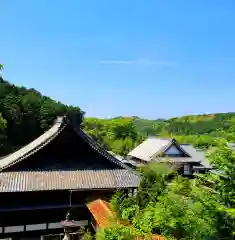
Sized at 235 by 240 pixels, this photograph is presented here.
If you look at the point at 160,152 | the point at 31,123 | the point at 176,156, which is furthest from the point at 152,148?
the point at 31,123

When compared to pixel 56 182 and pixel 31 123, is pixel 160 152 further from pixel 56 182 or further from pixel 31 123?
pixel 56 182

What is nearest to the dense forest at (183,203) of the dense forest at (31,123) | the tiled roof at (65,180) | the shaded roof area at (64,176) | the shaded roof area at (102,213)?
the shaded roof area at (102,213)

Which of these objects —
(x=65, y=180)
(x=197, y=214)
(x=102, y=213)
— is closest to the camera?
(x=197, y=214)

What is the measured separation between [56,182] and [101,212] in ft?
8.84

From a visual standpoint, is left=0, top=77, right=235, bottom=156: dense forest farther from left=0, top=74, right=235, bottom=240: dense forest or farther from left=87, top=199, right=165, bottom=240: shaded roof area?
left=0, top=74, right=235, bottom=240: dense forest

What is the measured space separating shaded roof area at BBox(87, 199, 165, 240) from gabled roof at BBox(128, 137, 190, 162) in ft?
106

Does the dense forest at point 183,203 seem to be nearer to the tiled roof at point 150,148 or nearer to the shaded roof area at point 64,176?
the shaded roof area at point 64,176

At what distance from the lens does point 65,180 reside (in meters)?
14.9

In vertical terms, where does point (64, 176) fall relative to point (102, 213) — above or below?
above

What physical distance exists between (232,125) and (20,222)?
10932 millimetres

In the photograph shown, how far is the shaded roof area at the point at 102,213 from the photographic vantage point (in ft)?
39.5

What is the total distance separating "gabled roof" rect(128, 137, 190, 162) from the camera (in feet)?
157

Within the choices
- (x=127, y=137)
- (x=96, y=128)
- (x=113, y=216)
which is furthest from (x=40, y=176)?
(x=96, y=128)

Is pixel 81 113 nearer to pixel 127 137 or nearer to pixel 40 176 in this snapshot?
pixel 127 137
